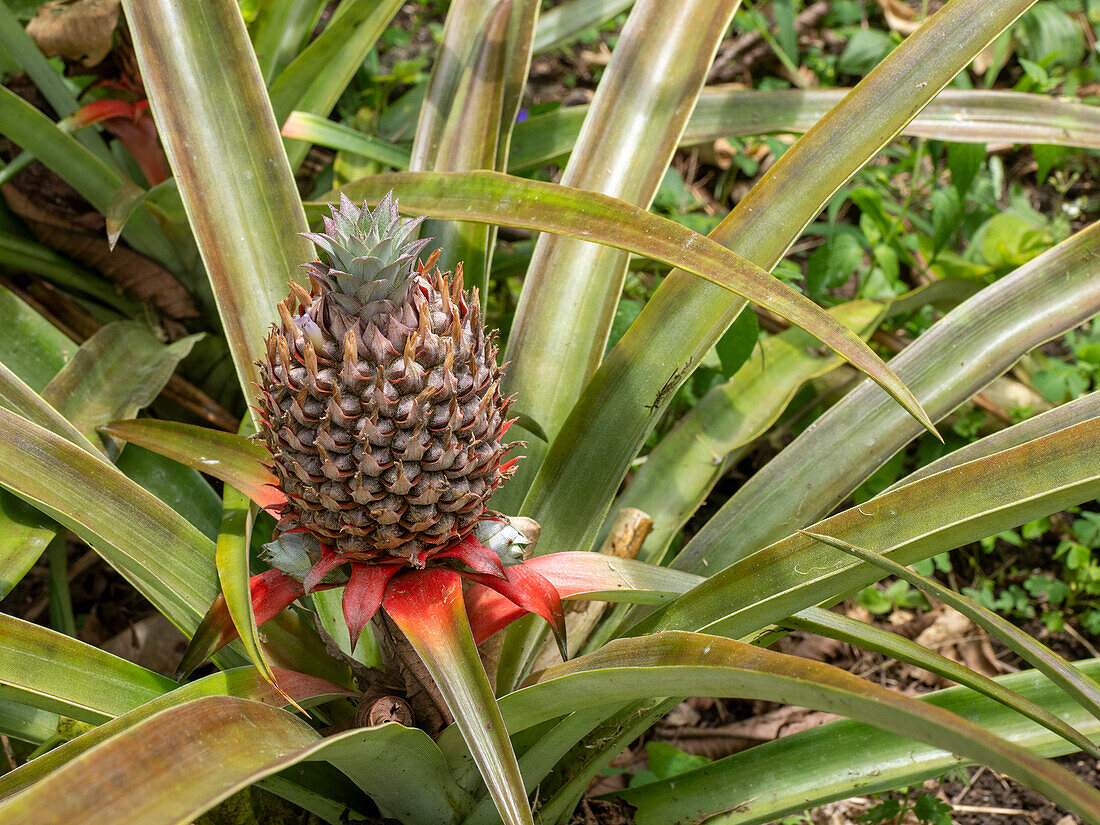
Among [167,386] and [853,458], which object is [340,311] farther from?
[167,386]

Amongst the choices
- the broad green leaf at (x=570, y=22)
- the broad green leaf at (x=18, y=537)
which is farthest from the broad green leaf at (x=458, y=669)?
the broad green leaf at (x=570, y=22)

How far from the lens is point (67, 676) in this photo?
123 centimetres

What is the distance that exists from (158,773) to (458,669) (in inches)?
14.3

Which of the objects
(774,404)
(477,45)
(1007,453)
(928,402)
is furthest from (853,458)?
(477,45)

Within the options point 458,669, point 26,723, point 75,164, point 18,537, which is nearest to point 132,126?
point 75,164

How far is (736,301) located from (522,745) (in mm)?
813

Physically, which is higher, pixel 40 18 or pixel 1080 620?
pixel 40 18

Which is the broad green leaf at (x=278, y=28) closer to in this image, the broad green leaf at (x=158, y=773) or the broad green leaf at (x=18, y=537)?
the broad green leaf at (x=18, y=537)

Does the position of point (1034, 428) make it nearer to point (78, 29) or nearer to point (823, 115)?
point (823, 115)

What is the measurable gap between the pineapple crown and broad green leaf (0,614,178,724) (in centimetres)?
63

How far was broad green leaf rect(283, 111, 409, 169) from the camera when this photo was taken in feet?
6.75

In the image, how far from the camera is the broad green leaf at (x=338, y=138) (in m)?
2.06

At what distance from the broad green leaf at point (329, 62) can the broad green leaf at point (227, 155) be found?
354 mm

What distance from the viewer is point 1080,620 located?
2.25 m
